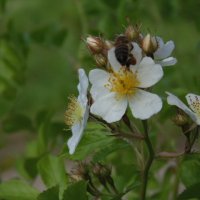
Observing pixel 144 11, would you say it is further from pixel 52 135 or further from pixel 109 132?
pixel 109 132

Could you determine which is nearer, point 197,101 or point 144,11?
point 197,101

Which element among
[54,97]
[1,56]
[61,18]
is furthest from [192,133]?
[61,18]

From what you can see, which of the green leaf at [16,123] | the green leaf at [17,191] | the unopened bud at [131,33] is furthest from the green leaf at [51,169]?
the green leaf at [16,123]

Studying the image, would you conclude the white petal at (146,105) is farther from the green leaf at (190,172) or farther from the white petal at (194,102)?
the green leaf at (190,172)

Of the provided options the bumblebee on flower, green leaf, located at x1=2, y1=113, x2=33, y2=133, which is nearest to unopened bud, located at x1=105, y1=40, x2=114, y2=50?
the bumblebee on flower

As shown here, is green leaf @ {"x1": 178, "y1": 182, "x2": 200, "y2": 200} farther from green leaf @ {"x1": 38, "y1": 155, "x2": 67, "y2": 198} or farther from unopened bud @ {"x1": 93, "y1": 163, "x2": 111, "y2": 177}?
green leaf @ {"x1": 38, "y1": 155, "x2": 67, "y2": 198}

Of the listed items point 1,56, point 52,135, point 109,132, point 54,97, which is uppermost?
point 109,132
